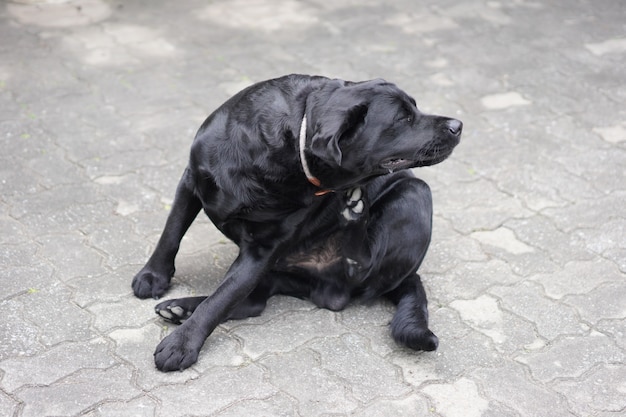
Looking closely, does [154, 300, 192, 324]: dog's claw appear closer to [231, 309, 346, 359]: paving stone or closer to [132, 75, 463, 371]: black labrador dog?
[132, 75, 463, 371]: black labrador dog

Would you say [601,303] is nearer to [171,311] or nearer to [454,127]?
[454,127]

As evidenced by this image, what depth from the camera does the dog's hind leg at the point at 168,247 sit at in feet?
12.7

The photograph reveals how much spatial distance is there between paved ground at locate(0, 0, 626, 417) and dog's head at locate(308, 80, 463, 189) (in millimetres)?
866

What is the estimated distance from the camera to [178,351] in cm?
353

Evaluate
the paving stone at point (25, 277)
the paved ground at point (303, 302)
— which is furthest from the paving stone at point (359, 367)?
the paving stone at point (25, 277)

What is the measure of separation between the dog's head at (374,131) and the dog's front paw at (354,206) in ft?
0.67

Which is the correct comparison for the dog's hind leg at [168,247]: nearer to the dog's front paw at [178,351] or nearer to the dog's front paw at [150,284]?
the dog's front paw at [150,284]

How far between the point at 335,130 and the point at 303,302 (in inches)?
45.0

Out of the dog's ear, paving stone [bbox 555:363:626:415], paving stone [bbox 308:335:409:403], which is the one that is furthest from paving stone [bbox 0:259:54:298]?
paving stone [bbox 555:363:626:415]

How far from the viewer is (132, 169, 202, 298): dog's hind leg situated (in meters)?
3.86

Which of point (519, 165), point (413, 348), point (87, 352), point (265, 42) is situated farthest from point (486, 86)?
point (87, 352)

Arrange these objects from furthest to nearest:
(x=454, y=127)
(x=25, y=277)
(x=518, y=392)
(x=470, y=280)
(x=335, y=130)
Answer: (x=470, y=280)
(x=25, y=277)
(x=518, y=392)
(x=454, y=127)
(x=335, y=130)

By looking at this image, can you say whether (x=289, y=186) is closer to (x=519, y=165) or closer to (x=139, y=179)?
(x=139, y=179)

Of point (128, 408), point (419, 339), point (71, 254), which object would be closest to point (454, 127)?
point (419, 339)
